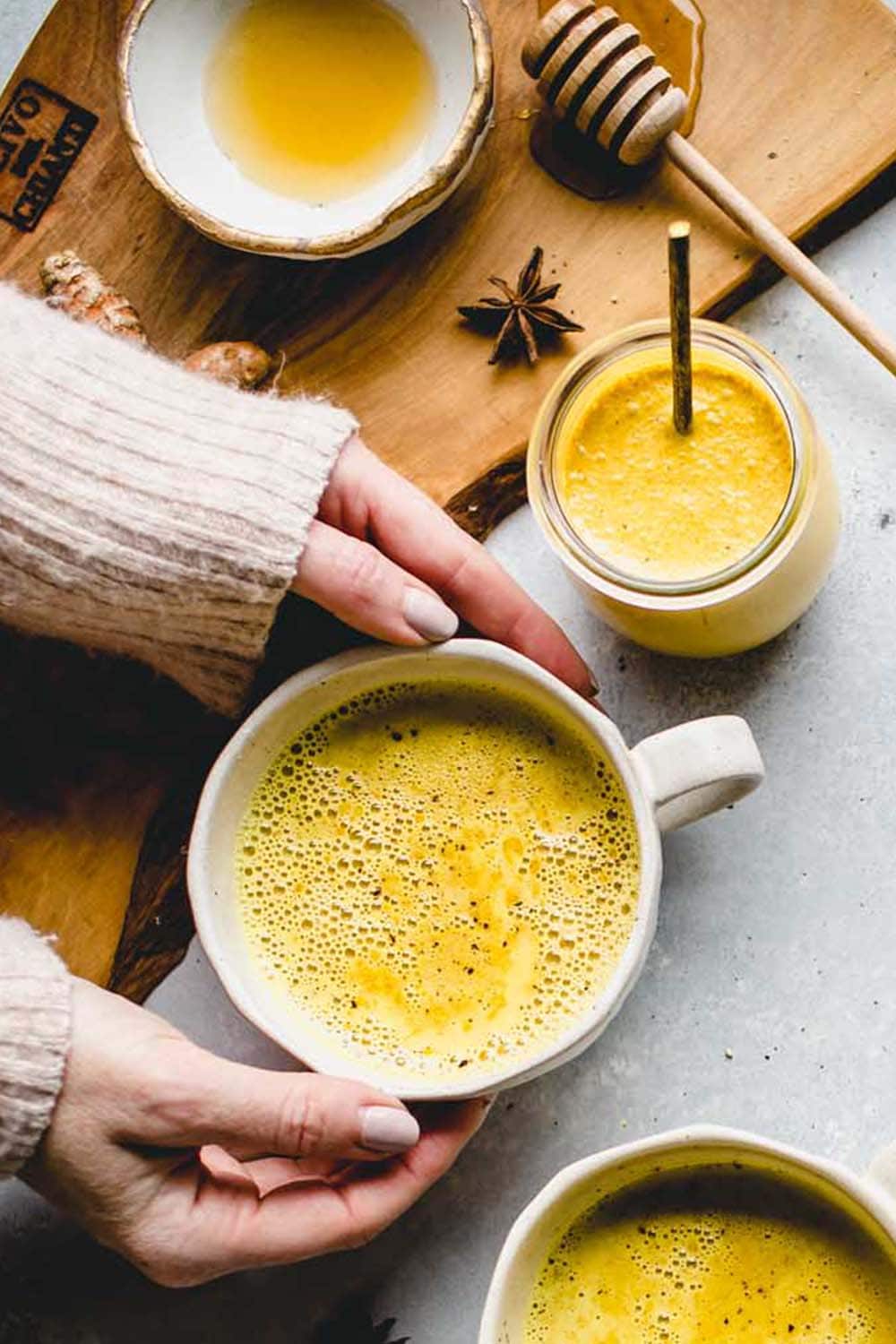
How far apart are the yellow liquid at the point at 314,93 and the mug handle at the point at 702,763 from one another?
51 cm

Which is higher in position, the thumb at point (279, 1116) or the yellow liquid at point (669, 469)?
the yellow liquid at point (669, 469)

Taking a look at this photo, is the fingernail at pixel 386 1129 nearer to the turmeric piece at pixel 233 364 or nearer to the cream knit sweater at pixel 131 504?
the cream knit sweater at pixel 131 504

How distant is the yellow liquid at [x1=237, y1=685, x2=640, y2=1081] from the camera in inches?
55.4

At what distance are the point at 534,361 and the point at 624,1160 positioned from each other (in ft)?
1.89

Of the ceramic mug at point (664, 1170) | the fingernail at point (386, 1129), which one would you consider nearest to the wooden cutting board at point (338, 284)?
the fingernail at point (386, 1129)

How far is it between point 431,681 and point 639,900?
0.22 meters

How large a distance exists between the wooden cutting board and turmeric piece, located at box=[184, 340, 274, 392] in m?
0.03

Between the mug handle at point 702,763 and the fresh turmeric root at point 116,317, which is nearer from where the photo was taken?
the mug handle at point 702,763

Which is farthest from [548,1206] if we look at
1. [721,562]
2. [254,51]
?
[254,51]

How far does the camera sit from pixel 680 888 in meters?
1.51

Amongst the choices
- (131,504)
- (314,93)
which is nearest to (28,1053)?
(131,504)

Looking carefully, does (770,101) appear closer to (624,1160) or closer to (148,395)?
(148,395)

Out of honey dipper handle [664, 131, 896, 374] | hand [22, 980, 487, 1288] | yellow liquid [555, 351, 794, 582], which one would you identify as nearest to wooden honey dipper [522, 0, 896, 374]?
honey dipper handle [664, 131, 896, 374]

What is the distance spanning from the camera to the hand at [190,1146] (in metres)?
1.32
